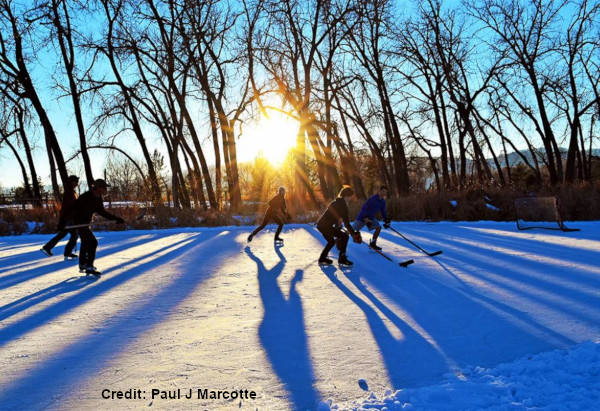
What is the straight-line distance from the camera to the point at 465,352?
132 inches

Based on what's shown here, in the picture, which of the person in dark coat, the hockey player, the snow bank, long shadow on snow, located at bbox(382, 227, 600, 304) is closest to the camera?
the snow bank

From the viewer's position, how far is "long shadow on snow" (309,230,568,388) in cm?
316

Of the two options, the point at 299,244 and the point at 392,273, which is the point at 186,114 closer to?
the point at 299,244

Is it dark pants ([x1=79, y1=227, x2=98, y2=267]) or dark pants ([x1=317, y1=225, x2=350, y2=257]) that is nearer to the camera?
dark pants ([x1=79, y1=227, x2=98, y2=267])

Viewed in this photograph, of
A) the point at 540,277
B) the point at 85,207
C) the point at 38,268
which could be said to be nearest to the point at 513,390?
the point at 540,277

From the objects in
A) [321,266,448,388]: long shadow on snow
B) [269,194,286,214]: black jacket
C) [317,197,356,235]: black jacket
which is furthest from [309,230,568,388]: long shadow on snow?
[269,194,286,214]: black jacket

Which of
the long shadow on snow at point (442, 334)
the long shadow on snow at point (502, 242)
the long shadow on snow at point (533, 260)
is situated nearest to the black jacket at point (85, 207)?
the long shadow on snow at point (442, 334)

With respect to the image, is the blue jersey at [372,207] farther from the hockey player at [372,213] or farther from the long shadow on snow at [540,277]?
the long shadow on snow at [540,277]

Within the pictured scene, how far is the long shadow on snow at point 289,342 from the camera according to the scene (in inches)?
112

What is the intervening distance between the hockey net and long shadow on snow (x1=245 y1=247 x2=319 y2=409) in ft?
29.1

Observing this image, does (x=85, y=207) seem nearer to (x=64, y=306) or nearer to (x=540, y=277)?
(x=64, y=306)

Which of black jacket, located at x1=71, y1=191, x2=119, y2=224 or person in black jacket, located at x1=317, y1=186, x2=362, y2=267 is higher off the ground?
black jacket, located at x1=71, y1=191, x2=119, y2=224

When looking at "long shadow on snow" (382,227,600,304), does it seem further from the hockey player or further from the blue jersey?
the blue jersey

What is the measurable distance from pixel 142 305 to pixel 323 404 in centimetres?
324
